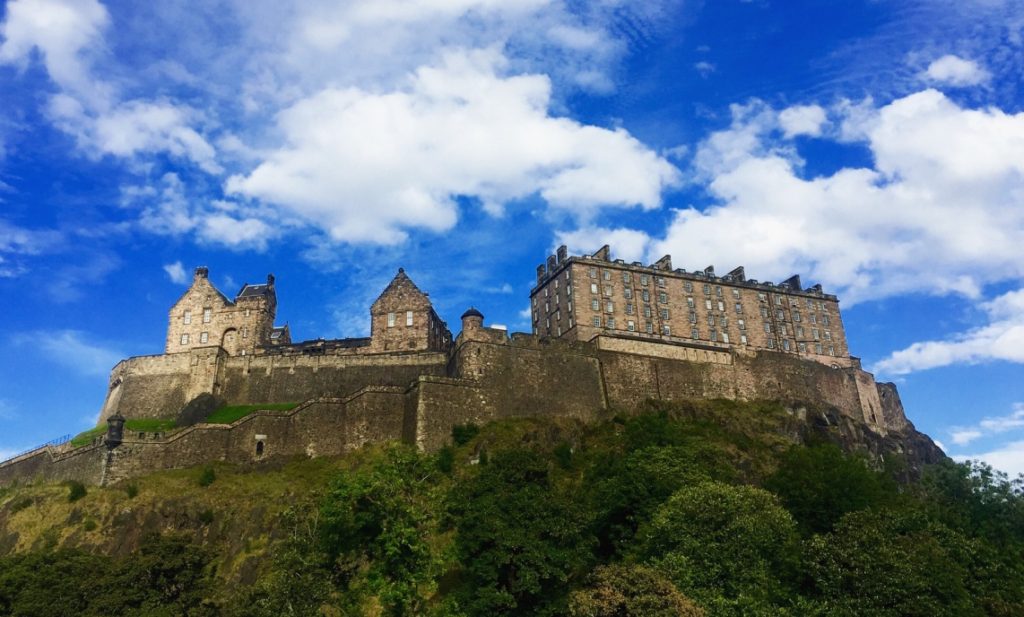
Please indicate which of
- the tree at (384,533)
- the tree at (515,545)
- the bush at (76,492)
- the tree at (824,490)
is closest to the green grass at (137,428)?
the bush at (76,492)

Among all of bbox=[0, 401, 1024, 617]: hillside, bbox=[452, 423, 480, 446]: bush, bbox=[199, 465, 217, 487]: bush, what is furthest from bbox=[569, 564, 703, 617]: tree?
bbox=[199, 465, 217, 487]: bush

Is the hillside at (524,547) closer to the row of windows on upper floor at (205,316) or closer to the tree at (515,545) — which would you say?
the tree at (515,545)

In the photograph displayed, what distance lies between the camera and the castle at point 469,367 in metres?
58.1

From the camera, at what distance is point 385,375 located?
2648 inches

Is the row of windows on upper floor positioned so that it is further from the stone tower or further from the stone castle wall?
the stone tower

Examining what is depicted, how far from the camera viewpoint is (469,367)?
62531 mm

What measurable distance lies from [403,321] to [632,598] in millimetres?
43366

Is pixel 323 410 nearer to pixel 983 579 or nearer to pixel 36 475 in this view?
pixel 36 475

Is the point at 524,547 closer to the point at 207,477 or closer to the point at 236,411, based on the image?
the point at 207,477

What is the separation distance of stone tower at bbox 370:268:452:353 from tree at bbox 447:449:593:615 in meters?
31.1

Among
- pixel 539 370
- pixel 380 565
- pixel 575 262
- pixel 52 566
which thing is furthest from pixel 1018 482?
pixel 52 566

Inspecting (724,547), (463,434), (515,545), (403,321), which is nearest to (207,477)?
(463,434)

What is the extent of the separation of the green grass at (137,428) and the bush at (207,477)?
8.82 m

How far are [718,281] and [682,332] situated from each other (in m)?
8.46
